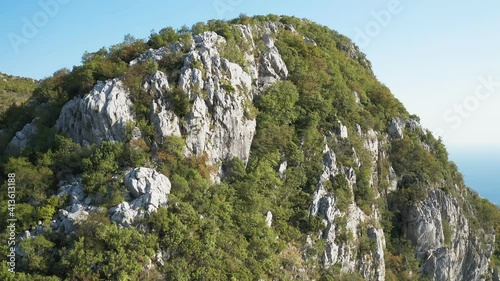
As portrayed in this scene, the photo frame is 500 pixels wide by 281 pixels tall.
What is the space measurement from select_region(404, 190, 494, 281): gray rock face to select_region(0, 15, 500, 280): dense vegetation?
1.27m

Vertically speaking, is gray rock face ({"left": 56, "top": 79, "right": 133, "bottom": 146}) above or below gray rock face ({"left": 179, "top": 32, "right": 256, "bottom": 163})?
below

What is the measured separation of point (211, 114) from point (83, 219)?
10.6 m

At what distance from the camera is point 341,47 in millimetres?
49531

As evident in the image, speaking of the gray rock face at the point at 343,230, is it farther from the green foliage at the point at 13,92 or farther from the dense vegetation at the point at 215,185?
the green foliage at the point at 13,92

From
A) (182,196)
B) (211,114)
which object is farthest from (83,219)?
(211,114)

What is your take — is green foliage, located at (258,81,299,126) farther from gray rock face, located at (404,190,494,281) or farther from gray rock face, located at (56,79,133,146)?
gray rock face, located at (404,190,494,281)

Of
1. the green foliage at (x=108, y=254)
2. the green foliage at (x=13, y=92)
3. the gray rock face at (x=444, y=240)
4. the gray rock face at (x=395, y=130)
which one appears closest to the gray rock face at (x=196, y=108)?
the green foliage at (x=108, y=254)

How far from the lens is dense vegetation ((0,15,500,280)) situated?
17.0m

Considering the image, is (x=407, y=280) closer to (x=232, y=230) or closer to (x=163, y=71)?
(x=232, y=230)

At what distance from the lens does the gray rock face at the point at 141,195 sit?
57.8 feet

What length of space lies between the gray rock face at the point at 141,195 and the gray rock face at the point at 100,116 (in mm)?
3218

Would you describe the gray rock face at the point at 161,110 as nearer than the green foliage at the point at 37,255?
No

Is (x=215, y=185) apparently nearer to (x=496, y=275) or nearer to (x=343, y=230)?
(x=343, y=230)

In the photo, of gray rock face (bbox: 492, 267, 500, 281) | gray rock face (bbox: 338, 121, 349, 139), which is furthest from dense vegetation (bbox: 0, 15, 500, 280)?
gray rock face (bbox: 492, 267, 500, 281)
